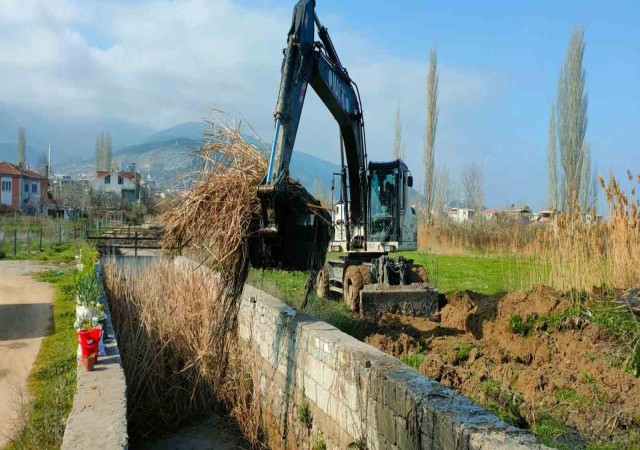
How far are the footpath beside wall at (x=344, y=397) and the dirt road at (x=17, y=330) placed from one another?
297 cm

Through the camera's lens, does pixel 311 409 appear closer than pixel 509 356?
Yes

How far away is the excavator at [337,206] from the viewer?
5.92 m

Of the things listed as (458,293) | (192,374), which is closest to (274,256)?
(192,374)

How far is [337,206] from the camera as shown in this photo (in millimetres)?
11492

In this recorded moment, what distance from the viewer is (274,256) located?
599 cm

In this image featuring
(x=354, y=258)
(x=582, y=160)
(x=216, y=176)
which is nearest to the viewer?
(x=216, y=176)

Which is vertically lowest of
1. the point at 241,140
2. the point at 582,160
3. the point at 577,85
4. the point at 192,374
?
the point at 192,374

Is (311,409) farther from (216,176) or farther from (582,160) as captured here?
(582,160)

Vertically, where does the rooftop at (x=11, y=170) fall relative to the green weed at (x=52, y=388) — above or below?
above

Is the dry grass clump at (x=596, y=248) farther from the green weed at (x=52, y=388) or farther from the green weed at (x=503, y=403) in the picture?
the green weed at (x=52, y=388)

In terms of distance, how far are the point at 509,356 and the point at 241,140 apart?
3866 mm

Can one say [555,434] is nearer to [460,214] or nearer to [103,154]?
[460,214]

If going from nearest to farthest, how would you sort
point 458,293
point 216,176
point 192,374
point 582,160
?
point 216,176 → point 192,374 → point 458,293 → point 582,160

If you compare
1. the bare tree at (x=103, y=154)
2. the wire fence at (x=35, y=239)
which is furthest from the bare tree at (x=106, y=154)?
the wire fence at (x=35, y=239)
